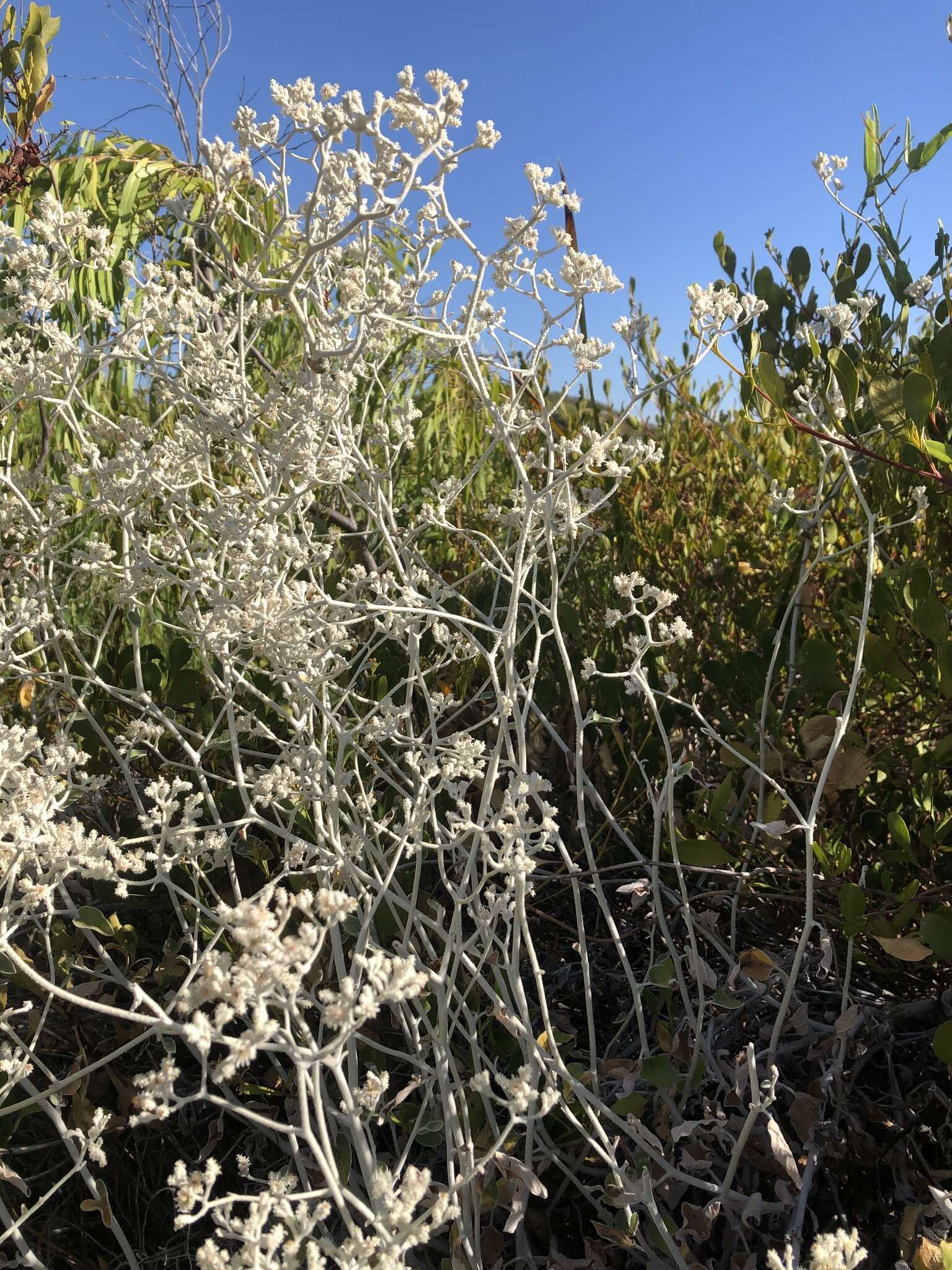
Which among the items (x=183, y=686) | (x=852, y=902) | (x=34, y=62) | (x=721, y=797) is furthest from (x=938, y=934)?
(x=34, y=62)

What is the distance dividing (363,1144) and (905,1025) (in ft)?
3.77

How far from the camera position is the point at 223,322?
2070mm

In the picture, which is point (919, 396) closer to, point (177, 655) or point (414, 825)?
point (414, 825)

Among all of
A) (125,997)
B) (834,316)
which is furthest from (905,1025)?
(125,997)

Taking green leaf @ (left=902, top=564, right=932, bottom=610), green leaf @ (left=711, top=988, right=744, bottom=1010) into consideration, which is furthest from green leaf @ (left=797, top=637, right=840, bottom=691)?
green leaf @ (left=711, top=988, right=744, bottom=1010)

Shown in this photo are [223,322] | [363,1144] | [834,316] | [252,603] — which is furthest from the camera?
[223,322]

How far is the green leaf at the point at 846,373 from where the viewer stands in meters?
1.67

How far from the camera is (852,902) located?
1530 millimetres

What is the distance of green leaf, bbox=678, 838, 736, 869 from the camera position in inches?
64.5

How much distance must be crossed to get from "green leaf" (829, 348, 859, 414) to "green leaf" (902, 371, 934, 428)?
5.0 inches

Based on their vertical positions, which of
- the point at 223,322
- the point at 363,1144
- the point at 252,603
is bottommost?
the point at 363,1144

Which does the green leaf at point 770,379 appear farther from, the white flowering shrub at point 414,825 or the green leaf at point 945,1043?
the green leaf at point 945,1043

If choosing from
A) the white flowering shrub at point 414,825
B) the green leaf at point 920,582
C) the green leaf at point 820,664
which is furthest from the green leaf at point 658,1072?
the green leaf at point 920,582

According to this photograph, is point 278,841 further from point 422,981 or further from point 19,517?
point 422,981
